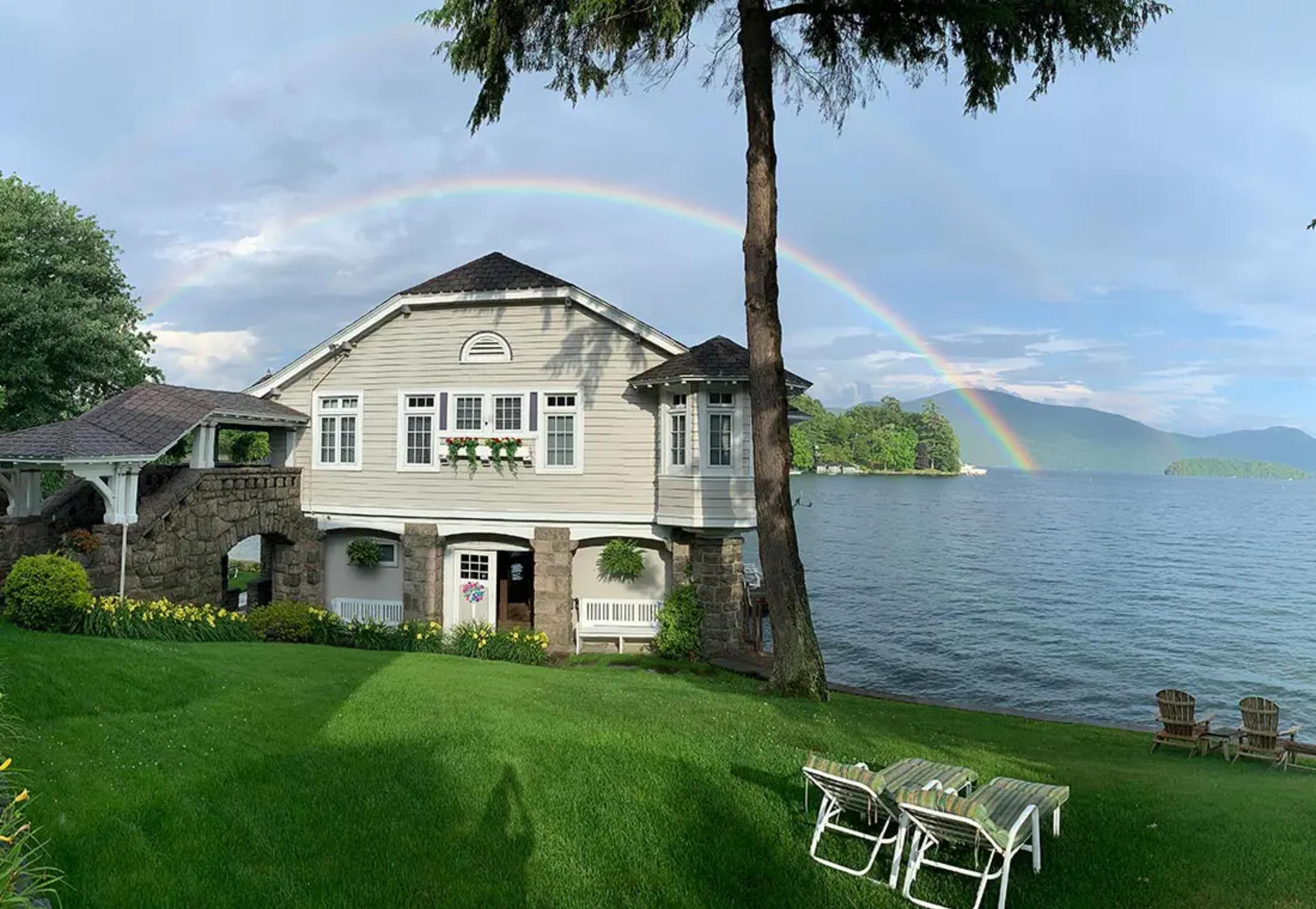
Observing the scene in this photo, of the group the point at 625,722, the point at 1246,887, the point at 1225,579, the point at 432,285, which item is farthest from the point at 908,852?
the point at 1225,579

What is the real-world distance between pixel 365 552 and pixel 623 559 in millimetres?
6592

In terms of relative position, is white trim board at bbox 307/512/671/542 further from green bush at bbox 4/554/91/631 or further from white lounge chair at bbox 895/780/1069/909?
white lounge chair at bbox 895/780/1069/909

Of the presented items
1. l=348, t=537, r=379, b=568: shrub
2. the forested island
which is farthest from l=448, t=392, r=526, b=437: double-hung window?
the forested island

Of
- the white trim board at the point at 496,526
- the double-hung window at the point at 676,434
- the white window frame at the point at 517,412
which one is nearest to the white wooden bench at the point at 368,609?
the white trim board at the point at 496,526

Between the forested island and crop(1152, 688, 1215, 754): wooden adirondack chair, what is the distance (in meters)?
142

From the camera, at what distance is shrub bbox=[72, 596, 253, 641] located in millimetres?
12812

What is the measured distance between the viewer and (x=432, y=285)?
19.2 metres

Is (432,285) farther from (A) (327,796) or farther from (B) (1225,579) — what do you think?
(B) (1225,579)

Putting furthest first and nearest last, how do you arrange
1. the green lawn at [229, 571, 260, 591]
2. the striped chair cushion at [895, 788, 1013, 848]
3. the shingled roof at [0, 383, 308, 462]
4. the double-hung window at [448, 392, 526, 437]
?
1. the green lawn at [229, 571, 260, 591]
2. the double-hung window at [448, 392, 526, 437]
3. the shingled roof at [0, 383, 308, 462]
4. the striped chair cushion at [895, 788, 1013, 848]

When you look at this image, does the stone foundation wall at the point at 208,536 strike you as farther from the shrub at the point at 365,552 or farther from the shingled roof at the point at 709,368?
the shingled roof at the point at 709,368

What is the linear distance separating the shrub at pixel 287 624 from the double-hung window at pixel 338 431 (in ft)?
14.1

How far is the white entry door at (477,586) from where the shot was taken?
63.6 ft

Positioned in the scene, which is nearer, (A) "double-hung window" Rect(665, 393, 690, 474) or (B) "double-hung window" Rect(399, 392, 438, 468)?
(A) "double-hung window" Rect(665, 393, 690, 474)

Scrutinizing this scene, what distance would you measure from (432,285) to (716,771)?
15.2 m
